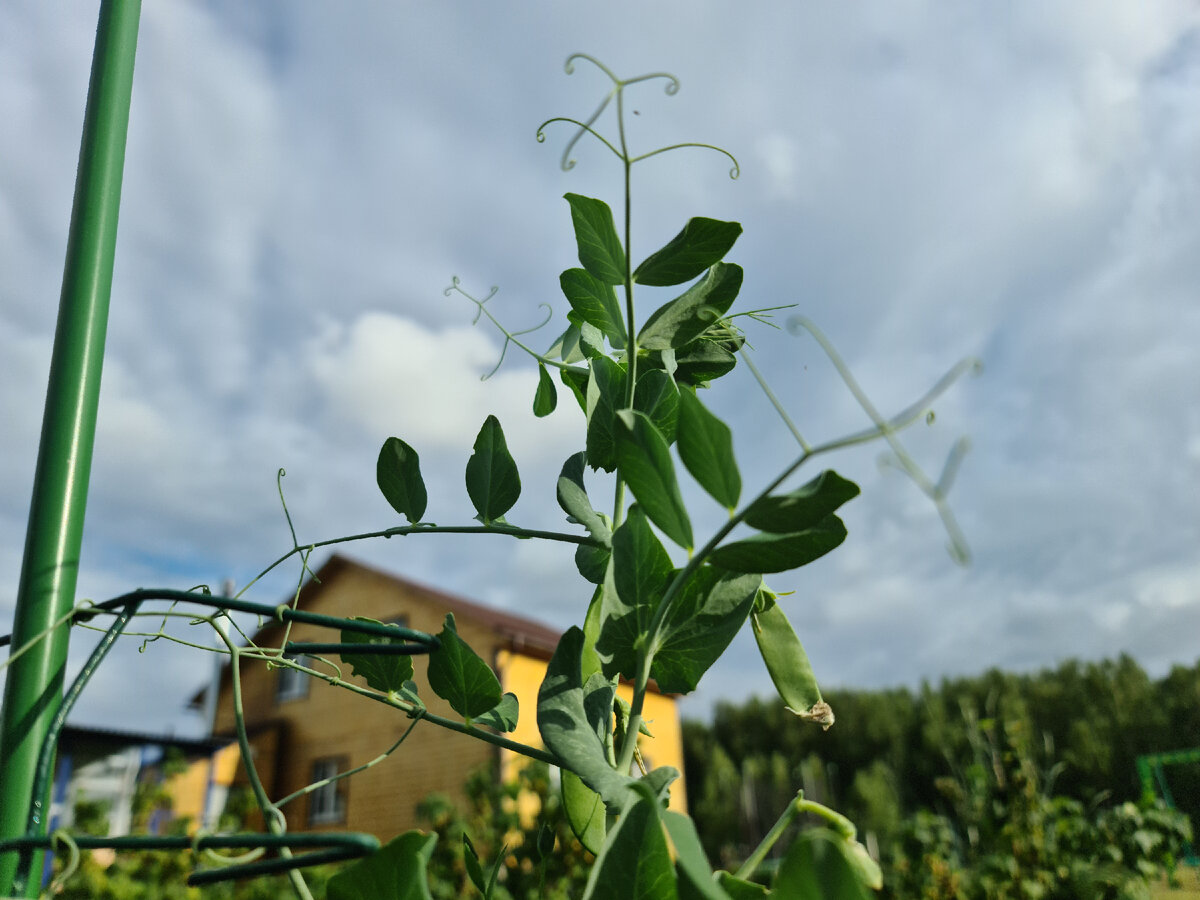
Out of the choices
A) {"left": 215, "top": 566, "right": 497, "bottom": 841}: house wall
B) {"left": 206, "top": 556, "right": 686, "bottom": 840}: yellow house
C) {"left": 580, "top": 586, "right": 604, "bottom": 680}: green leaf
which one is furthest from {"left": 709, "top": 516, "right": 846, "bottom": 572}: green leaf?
{"left": 215, "top": 566, "right": 497, "bottom": 841}: house wall

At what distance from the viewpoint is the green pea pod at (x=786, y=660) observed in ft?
1.60

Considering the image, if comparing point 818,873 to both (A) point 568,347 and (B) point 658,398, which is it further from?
(A) point 568,347

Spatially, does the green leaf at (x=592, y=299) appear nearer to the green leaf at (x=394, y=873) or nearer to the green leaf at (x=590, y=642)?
the green leaf at (x=590, y=642)

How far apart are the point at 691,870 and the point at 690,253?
1.12ft

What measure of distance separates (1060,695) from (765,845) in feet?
74.3

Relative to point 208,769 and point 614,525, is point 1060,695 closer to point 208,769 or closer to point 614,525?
point 208,769

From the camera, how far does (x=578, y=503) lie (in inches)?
18.9

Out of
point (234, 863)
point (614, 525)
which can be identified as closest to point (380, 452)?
point (614, 525)

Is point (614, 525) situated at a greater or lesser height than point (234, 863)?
greater

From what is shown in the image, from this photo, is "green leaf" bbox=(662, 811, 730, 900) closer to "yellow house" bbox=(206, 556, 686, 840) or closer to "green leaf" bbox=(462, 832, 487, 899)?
"green leaf" bbox=(462, 832, 487, 899)

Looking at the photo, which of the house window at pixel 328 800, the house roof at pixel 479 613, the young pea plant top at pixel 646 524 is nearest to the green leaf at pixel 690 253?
the young pea plant top at pixel 646 524

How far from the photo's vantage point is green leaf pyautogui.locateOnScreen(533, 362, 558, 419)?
606 mm

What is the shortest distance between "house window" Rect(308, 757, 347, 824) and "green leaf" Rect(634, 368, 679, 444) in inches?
395

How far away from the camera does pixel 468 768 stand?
831cm
